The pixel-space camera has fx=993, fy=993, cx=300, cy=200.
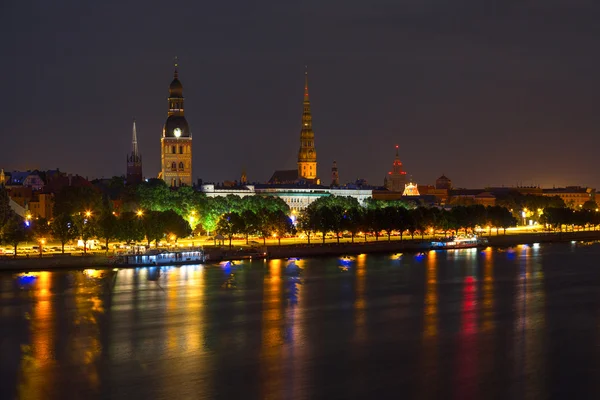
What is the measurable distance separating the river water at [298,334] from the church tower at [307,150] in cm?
8636

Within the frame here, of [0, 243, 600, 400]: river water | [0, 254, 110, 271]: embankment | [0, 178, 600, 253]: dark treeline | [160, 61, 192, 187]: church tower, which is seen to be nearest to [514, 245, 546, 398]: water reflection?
[0, 243, 600, 400]: river water

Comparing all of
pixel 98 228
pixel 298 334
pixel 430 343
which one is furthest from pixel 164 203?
pixel 430 343

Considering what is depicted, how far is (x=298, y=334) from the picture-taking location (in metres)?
32.7

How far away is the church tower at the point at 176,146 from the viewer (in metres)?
107

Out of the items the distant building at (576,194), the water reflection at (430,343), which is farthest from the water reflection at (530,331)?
the distant building at (576,194)

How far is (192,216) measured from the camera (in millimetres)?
80188

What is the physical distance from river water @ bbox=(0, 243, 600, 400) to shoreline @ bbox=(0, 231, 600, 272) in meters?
2.41

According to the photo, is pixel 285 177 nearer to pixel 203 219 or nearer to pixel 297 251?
pixel 203 219

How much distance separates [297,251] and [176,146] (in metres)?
46.9

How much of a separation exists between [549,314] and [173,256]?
25961 mm

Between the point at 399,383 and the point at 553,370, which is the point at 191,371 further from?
the point at 553,370

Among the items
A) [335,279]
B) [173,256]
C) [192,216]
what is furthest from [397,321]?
A: [192,216]

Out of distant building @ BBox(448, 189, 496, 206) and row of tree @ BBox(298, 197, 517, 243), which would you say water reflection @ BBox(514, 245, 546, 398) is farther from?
distant building @ BBox(448, 189, 496, 206)

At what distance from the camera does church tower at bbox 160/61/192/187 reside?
107m
